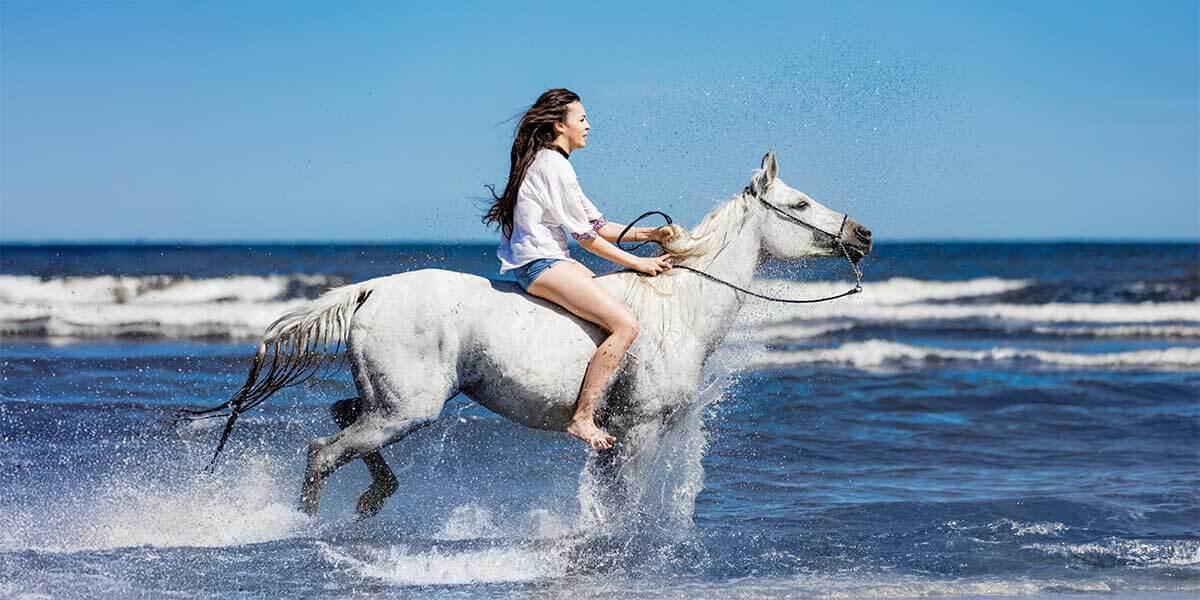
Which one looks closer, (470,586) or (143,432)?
(470,586)

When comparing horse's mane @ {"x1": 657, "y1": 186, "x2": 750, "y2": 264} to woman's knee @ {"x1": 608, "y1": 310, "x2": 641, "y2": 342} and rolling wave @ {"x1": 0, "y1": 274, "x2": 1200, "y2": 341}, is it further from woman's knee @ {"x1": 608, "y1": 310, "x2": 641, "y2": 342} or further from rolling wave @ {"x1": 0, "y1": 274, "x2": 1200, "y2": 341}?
rolling wave @ {"x1": 0, "y1": 274, "x2": 1200, "y2": 341}

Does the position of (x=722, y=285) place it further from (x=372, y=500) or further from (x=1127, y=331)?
(x=1127, y=331)

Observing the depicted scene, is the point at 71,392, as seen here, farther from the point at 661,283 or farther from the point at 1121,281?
the point at 1121,281

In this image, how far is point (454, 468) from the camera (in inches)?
336

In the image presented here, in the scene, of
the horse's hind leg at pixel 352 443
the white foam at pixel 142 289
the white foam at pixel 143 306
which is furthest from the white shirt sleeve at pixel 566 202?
the white foam at pixel 142 289

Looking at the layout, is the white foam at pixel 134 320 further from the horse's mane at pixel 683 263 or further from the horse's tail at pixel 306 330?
the horse's mane at pixel 683 263

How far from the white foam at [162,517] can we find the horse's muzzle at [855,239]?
3.37m

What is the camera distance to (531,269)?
18.3ft

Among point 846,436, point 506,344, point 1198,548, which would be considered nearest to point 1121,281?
point 846,436

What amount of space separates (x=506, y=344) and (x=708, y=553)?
180 cm

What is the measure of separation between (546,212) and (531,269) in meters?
0.29

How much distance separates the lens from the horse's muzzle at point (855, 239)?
5961 millimetres

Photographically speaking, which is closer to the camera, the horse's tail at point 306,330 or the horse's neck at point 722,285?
the horse's tail at point 306,330

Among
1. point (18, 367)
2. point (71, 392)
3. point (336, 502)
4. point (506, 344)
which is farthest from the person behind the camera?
point (18, 367)
